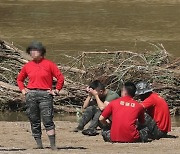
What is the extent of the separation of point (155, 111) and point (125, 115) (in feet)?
3.43

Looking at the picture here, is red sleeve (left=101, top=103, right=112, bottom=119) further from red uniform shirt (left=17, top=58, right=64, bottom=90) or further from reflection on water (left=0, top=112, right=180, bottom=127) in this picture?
reflection on water (left=0, top=112, right=180, bottom=127)

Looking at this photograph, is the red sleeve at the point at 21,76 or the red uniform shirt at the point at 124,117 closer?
the red sleeve at the point at 21,76

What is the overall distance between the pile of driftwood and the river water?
A: 5525 millimetres

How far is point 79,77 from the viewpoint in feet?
56.9

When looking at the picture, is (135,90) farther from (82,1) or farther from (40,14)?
(82,1)

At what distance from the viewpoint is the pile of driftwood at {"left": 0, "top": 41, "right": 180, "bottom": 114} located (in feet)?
54.1

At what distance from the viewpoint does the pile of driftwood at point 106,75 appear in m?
16.5

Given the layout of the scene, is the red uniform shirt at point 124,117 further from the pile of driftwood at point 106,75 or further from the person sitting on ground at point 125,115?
the pile of driftwood at point 106,75

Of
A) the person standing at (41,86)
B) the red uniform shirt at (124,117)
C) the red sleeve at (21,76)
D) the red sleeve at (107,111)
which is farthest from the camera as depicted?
the red sleeve at (107,111)

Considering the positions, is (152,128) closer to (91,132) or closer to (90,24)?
(91,132)

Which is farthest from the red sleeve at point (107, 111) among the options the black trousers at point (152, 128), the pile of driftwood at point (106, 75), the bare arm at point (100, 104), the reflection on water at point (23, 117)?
the pile of driftwood at point (106, 75)

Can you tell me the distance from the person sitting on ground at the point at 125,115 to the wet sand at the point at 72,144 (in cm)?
15

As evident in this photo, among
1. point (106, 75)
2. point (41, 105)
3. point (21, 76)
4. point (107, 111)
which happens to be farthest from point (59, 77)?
point (106, 75)

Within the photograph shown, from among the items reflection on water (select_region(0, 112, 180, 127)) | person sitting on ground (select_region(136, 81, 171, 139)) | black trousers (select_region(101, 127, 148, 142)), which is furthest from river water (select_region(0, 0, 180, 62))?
black trousers (select_region(101, 127, 148, 142))
